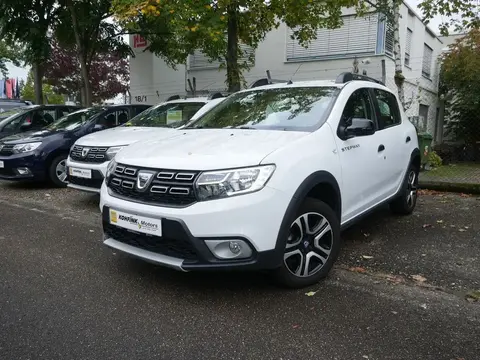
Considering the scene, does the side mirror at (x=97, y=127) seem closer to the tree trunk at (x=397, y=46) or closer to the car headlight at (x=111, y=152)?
the car headlight at (x=111, y=152)

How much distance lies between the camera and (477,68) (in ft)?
41.5

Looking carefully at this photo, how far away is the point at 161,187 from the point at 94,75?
65.2 ft

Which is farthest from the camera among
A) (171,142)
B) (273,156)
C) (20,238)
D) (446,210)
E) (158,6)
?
(158,6)

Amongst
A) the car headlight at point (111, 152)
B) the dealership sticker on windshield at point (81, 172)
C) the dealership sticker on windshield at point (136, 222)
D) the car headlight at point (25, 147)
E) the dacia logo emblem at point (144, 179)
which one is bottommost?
the dealership sticker on windshield at point (81, 172)

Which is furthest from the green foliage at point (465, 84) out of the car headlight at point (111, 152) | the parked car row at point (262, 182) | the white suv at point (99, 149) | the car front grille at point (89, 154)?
the car front grille at point (89, 154)

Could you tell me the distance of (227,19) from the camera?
900 centimetres

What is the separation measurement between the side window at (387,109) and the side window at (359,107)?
0.25 meters

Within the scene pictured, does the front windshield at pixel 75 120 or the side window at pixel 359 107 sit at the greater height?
the side window at pixel 359 107

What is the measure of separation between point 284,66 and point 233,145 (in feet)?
35.7

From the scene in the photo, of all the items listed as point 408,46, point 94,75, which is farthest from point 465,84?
point 94,75

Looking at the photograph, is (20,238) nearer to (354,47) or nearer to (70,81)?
(354,47)

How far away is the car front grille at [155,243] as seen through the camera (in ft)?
10.3

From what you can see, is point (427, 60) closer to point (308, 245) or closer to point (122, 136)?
point (122, 136)

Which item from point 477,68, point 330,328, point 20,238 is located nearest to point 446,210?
point 330,328
